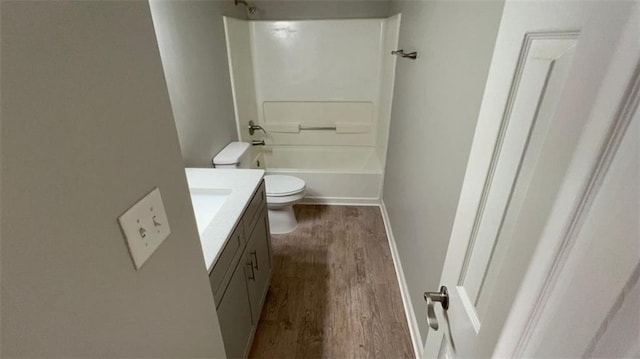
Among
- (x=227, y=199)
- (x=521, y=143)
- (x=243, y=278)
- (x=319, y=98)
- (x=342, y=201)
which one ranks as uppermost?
(x=521, y=143)

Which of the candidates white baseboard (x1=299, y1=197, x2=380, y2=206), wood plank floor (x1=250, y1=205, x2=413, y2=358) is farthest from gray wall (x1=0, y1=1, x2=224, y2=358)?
white baseboard (x1=299, y1=197, x2=380, y2=206)

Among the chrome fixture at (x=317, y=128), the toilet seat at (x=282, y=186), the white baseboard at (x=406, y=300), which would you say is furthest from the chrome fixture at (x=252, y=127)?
the white baseboard at (x=406, y=300)

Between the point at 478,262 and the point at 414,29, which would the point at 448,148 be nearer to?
the point at 478,262

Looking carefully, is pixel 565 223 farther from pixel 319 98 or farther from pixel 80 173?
pixel 319 98

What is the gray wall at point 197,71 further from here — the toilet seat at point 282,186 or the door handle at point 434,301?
the door handle at point 434,301

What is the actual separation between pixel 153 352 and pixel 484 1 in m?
1.28

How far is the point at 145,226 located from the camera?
52 cm

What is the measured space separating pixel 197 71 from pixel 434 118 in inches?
62.0

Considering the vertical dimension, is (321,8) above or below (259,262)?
above

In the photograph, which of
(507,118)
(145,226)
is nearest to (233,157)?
(145,226)

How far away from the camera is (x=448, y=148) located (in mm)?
1144

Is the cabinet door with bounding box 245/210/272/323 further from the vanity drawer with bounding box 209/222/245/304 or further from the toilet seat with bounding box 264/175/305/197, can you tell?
the toilet seat with bounding box 264/175/305/197

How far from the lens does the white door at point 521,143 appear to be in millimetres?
313

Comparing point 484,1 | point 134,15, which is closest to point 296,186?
point 484,1
